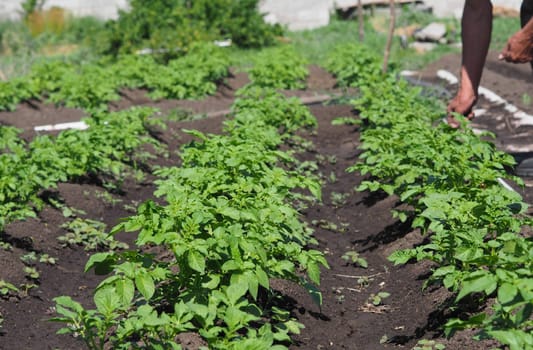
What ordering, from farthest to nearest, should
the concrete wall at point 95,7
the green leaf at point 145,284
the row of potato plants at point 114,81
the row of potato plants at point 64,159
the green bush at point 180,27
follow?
the concrete wall at point 95,7 < the green bush at point 180,27 < the row of potato plants at point 114,81 < the row of potato plants at point 64,159 < the green leaf at point 145,284

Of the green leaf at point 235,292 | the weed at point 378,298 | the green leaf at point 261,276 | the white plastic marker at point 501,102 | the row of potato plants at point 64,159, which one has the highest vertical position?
the green leaf at point 235,292

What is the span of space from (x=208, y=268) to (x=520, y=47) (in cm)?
213

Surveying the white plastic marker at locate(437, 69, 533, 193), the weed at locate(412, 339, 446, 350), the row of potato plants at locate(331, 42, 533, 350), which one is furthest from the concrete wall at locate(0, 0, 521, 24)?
the weed at locate(412, 339, 446, 350)

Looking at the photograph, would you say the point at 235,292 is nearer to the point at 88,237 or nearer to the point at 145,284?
the point at 145,284

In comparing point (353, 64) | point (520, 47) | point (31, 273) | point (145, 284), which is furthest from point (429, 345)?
point (353, 64)

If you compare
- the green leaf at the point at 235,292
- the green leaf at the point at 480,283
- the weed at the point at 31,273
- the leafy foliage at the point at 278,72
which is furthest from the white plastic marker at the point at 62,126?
the green leaf at the point at 480,283

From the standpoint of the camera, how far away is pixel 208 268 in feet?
13.1

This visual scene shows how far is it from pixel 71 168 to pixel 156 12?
36.4ft

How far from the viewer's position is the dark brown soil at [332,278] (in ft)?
14.0

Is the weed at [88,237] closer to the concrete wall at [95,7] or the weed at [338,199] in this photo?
the weed at [338,199]

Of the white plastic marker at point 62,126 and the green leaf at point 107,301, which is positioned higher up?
the green leaf at point 107,301

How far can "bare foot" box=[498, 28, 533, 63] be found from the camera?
4512 millimetres

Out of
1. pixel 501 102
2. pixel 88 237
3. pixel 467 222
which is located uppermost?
pixel 467 222

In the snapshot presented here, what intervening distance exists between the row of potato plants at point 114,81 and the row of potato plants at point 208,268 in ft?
18.3
